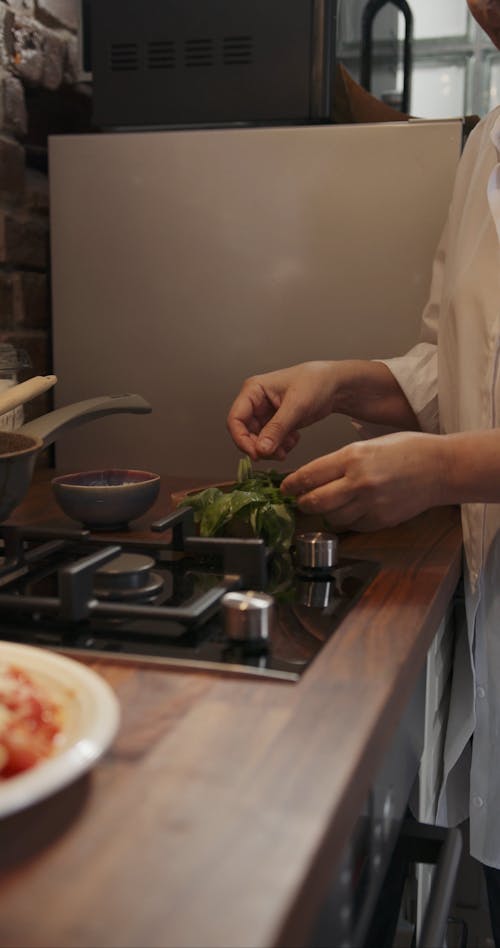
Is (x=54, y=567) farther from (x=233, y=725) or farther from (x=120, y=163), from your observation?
(x=120, y=163)

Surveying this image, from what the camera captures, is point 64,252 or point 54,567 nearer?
point 54,567

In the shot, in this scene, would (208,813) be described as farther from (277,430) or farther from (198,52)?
(198,52)

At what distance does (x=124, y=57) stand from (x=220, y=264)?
38 centimetres

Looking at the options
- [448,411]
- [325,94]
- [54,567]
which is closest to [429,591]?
[54,567]

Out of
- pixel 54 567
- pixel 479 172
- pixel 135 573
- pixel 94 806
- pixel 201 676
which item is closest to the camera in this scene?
pixel 94 806

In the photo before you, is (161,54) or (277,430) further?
(161,54)

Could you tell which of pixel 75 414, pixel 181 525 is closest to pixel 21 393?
pixel 75 414

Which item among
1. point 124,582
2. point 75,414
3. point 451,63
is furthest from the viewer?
point 451,63

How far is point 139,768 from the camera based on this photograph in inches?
20.4

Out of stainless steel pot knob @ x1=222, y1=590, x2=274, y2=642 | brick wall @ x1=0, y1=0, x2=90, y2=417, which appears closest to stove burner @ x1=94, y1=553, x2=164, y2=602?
stainless steel pot knob @ x1=222, y1=590, x2=274, y2=642

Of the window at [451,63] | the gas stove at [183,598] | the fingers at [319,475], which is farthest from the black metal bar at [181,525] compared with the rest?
the window at [451,63]

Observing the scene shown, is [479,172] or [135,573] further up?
[479,172]

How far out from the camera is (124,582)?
2.63ft

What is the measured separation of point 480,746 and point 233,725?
646 millimetres
